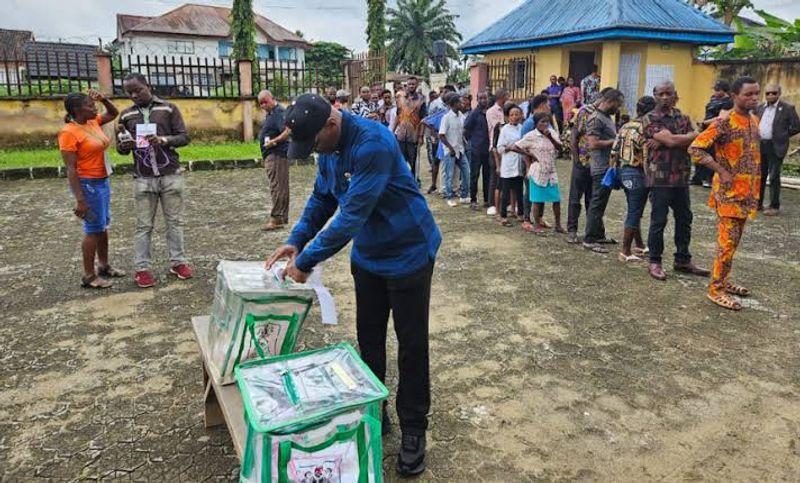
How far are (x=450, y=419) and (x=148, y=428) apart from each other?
5.39ft

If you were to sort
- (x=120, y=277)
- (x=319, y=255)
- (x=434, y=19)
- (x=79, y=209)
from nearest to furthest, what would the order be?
(x=319, y=255) → (x=79, y=209) → (x=120, y=277) → (x=434, y=19)

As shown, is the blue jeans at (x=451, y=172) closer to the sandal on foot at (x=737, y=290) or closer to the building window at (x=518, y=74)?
the sandal on foot at (x=737, y=290)

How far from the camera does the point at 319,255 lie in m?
2.66

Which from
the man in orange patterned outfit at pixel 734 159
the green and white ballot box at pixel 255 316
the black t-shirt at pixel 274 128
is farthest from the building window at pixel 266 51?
the green and white ballot box at pixel 255 316

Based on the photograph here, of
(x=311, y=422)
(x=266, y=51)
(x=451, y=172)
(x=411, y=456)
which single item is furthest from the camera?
(x=266, y=51)

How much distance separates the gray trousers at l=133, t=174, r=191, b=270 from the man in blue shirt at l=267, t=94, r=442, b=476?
2.89 metres

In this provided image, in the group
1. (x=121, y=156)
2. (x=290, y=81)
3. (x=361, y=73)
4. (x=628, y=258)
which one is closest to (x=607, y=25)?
(x=361, y=73)

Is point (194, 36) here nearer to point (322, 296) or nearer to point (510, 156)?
point (510, 156)

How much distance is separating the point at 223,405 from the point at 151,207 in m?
3.24

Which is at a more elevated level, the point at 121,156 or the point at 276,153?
the point at 276,153

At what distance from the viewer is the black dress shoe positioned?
2.91m

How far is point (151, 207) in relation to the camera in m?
5.49

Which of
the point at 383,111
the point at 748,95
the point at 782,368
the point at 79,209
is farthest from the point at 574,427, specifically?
the point at 383,111

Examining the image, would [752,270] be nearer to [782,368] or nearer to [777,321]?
[777,321]
